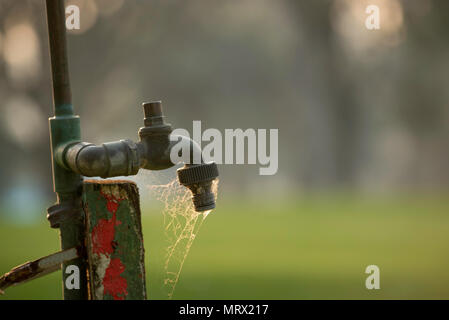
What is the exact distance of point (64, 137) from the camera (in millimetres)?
2480

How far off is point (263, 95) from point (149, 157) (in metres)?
24.4

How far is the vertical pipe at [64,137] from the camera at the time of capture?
2.41 meters

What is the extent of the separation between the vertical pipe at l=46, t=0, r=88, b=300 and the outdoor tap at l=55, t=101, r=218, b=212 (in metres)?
0.07

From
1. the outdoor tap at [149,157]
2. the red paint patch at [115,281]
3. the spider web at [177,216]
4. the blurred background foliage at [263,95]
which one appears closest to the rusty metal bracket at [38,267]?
the red paint patch at [115,281]

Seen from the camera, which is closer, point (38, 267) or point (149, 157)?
→ point (38, 267)

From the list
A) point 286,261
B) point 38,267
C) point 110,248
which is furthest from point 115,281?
point 286,261

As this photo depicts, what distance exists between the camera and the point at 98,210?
7.60 feet

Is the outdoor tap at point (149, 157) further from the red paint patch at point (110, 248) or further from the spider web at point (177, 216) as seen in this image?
the spider web at point (177, 216)

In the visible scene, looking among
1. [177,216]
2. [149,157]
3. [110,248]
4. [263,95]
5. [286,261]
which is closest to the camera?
[110,248]

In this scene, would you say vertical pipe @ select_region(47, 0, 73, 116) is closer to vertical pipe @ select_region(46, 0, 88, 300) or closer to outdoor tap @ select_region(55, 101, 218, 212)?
vertical pipe @ select_region(46, 0, 88, 300)

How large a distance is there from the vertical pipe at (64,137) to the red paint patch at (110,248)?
0.14 metres

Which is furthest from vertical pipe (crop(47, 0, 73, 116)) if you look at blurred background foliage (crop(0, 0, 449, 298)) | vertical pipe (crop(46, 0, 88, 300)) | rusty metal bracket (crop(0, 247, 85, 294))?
blurred background foliage (crop(0, 0, 449, 298))

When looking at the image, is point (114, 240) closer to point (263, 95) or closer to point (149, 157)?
point (149, 157)

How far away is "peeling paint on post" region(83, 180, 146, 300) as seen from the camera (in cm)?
230
